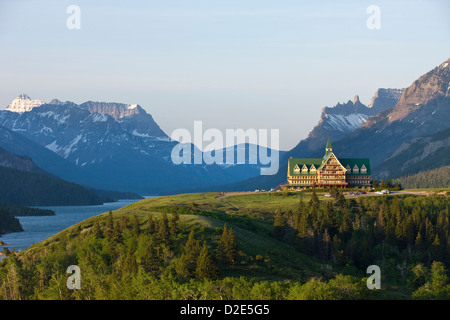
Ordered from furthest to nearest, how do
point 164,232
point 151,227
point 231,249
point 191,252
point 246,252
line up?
1. point 151,227
2. point 164,232
3. point 246,252
4. point 231,249
5. point 191,252

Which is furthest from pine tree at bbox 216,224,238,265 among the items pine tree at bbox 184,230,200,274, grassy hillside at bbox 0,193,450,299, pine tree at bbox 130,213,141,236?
pine tree at bbox 130,213,141,236

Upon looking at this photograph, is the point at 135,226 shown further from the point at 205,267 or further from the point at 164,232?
the point at 205,267

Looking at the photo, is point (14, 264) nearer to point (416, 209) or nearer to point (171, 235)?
point (171, 235)

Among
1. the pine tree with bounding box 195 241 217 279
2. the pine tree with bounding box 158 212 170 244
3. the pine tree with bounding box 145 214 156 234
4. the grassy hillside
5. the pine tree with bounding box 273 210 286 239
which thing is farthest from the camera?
the pine tree with bounding box 273 210 286 239

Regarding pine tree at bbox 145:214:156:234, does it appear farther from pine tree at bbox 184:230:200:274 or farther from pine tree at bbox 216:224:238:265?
pine tree at bbox 216:224:238:265

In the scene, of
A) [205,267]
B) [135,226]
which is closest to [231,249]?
[205,267]

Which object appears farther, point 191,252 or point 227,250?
point 227,250

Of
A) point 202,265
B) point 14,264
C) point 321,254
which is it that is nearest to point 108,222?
point 14,264

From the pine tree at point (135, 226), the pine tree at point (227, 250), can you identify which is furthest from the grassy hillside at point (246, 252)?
the pine tree at point (135, 226)
